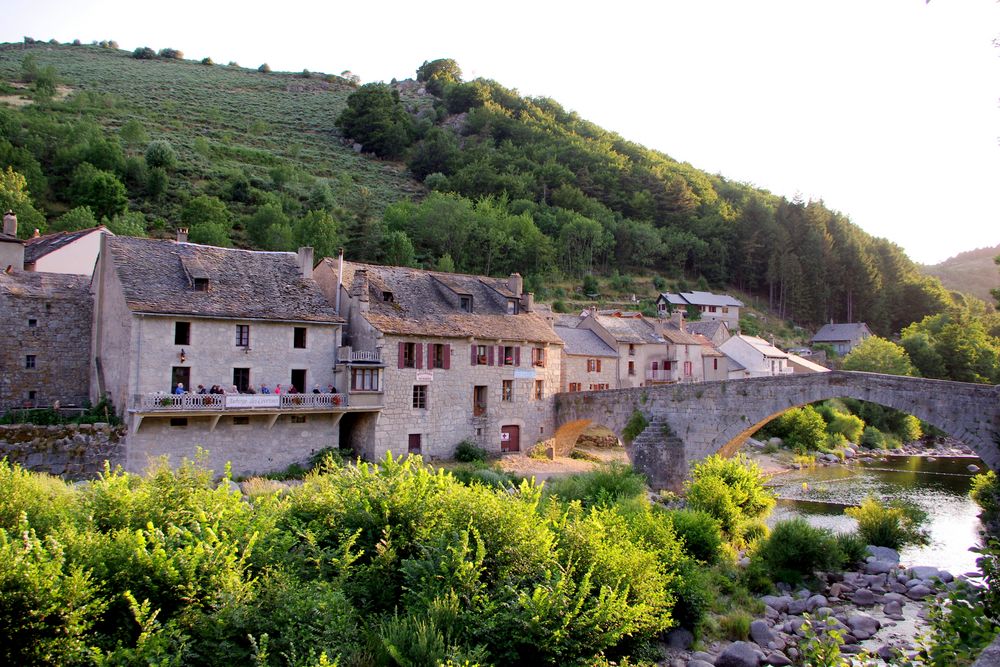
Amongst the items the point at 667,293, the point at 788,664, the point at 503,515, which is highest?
the point at 667,293

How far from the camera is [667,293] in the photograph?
70.7 metres

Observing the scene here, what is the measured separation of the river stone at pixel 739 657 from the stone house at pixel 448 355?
617 inches

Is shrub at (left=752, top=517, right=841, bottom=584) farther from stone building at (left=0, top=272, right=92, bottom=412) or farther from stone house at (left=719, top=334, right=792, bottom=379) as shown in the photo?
stone house at (left=719, top=334, right=792, bottom=379)

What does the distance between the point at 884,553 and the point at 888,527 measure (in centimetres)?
161

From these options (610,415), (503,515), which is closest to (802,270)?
(610,415)

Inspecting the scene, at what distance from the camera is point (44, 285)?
26.3 m

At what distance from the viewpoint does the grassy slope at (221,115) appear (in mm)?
74938

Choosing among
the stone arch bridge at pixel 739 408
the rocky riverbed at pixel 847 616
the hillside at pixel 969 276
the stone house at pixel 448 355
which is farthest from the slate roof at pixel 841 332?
the hillside at pixel 969 276

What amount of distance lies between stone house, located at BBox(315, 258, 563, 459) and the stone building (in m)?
9.82

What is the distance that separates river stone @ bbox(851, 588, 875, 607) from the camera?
1819 centimetres

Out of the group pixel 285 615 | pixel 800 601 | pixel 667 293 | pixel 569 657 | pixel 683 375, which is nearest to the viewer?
pixel 285 615

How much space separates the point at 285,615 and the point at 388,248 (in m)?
46.7

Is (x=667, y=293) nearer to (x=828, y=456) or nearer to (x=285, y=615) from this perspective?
(x=828, y=456)

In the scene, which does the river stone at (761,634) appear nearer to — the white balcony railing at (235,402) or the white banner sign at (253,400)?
the white balcony railing at (235,402)
